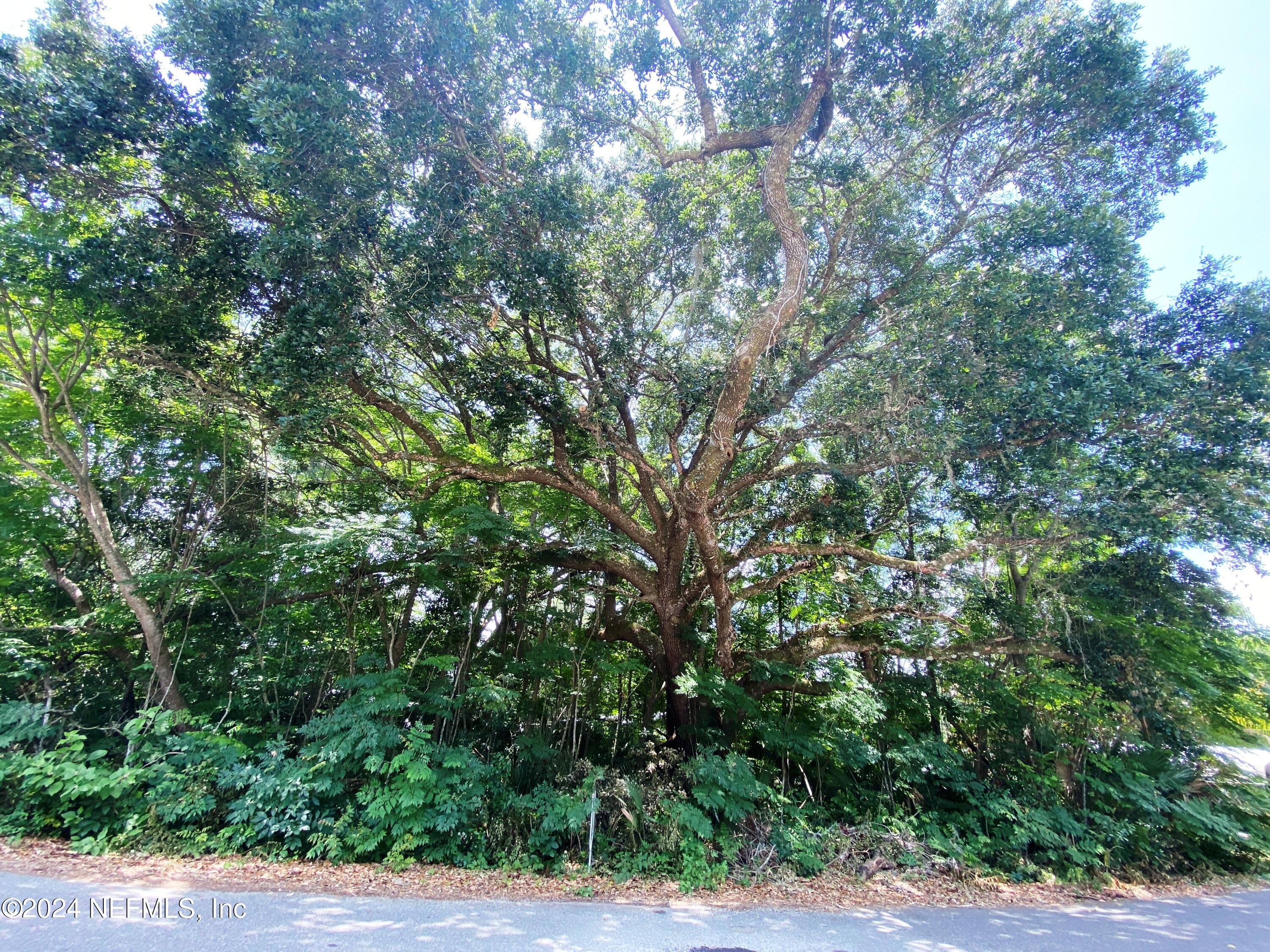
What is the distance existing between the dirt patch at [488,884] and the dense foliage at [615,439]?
0.25 metres

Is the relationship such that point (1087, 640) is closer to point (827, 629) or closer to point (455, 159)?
point (827, 629)

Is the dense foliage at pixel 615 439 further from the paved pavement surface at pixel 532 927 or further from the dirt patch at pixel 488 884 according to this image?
the paved pavement surface at pixel 532 927

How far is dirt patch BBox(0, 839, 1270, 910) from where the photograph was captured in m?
4.26

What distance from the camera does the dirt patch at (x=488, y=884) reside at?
426 cm

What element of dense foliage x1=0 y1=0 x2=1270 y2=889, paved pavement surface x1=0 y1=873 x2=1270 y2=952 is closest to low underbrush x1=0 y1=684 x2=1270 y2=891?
dense foliage x1=0 y1=0 x2=1270 y2=889

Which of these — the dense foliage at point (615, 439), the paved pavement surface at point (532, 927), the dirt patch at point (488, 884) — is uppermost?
the dense foliage at point (615, 439)

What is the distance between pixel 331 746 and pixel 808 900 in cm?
468

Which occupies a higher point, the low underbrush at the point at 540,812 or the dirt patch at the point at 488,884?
the low underbrush at the point at 540,812

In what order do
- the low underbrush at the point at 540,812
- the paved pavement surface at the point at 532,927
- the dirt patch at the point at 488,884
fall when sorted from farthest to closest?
the low underbrush at the point at 540,812 < the dirt patch at the point at 488,884 < the paved pavement surface at the point at 532,927

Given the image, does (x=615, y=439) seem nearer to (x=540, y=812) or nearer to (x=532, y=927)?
(x=540, y=812)

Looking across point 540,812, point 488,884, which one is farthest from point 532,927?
point 540,812

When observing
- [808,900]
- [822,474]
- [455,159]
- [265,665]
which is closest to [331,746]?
[265,665]

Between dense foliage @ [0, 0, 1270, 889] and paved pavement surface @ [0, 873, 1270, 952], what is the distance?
105cm

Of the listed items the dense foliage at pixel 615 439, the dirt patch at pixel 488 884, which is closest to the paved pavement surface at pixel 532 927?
the dirt patch at pixel 488 884
